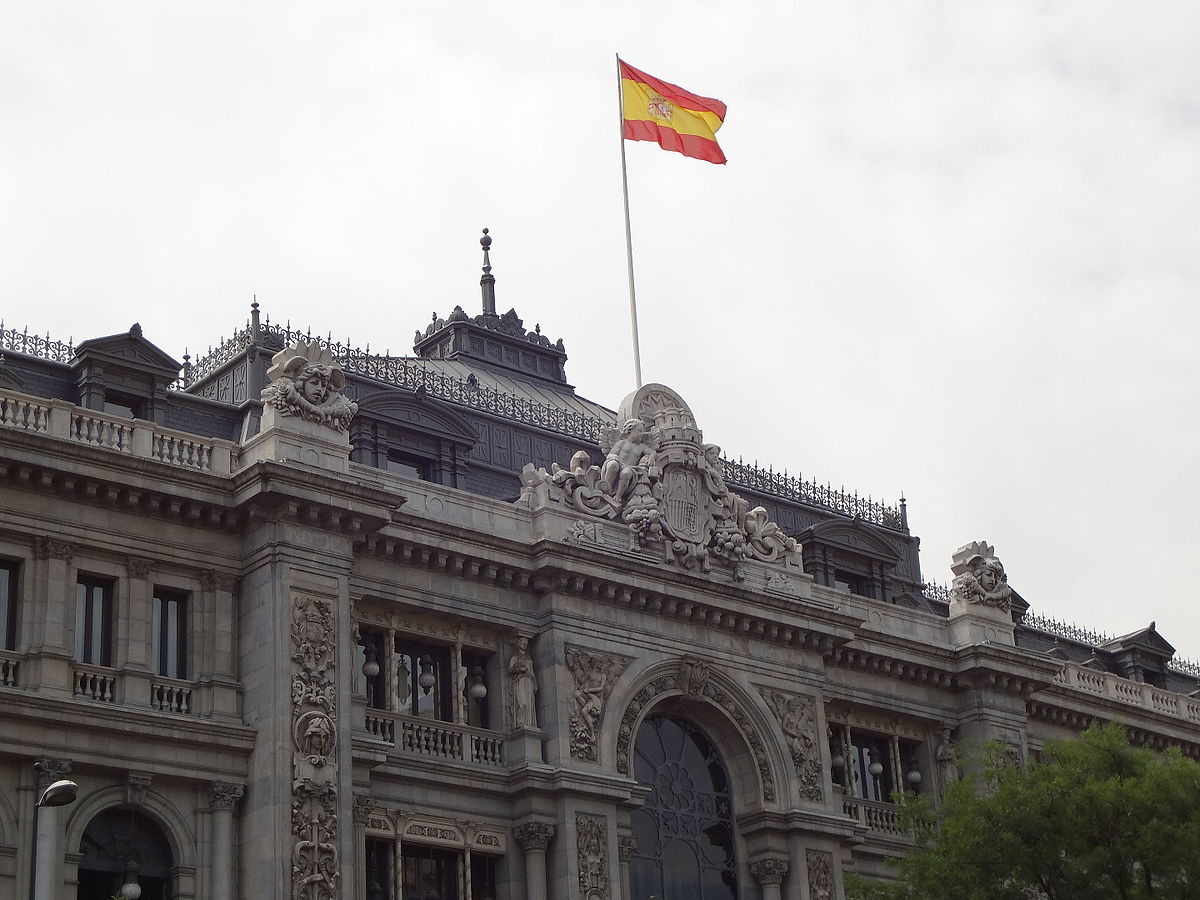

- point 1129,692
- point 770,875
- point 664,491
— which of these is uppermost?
point 664,491

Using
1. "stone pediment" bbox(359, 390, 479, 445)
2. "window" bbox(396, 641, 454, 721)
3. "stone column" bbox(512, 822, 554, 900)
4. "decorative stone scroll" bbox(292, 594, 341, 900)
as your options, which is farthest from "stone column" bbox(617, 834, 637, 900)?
"stone pediment" bbox(359, 390, 479, 445)

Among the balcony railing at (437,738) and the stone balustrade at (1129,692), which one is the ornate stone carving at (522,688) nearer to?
the balcony railing at (437,738)

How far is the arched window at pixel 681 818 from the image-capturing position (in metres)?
49.9

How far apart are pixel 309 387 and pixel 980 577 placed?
23.2 meters

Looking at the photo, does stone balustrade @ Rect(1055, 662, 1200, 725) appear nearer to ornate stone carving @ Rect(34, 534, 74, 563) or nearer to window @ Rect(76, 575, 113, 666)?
window @ Rect(76, 575, 113, 666)

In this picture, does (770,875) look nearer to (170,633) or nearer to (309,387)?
(170,633)

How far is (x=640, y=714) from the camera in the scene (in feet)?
164

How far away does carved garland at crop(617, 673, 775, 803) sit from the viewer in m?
49.6

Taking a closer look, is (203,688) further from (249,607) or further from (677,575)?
(677,575)

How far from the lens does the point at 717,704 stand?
51.6m

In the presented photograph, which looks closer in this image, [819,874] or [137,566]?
[137,566]

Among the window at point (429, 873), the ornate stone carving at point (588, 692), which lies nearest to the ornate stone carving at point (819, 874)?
the ornate stone carving at point (588, 692)

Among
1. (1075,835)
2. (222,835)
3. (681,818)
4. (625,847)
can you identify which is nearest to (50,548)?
(222,835)

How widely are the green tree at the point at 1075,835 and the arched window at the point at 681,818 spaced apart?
5.03m
